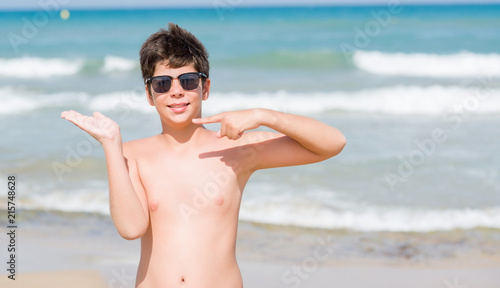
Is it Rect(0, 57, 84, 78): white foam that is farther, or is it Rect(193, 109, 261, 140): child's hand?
Rect(0, 57, 84, 78): white foam

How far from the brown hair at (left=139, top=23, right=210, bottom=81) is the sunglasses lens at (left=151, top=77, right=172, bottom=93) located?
0.07 m

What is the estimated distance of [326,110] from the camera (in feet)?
43.5

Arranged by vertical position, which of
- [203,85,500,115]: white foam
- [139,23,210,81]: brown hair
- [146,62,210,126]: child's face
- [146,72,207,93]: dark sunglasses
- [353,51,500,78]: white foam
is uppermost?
[353,51,500,78]: white foam

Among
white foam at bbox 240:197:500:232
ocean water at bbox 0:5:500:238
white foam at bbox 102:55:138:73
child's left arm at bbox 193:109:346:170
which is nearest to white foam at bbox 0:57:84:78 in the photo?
ocean water at bbox 0:5:500:238

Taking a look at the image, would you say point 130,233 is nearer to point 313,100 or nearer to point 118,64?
point 313,100

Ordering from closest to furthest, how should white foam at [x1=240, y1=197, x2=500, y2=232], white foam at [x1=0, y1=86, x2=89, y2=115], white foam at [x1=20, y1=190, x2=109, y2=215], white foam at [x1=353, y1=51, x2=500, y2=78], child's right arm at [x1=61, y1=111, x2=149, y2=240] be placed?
child's right arm at [x1=61, y1=111, x2=149, y2=240]
white foam at [x1=240, y1=197, x2=500, y2=232]
white foam at [x1=20, y1=190, x2=109, y2=215]
white foam at [x1=0, y1=86, x2=89, y2=115]
white foam at [x1=353, y1=51, x2=500, y2=78]

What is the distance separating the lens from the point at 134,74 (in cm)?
1856

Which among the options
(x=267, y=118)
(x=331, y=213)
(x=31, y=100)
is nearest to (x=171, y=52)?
(x=267, y=118)

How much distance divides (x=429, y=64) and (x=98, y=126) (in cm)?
1773

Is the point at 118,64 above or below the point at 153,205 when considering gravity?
above

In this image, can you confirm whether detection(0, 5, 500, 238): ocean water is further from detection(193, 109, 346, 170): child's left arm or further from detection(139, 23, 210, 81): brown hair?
detection(139, 23, 210, 81): brown hair

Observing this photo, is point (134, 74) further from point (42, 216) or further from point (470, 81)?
point (42, 216)

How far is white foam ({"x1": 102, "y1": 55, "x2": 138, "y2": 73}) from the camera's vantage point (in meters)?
19.4

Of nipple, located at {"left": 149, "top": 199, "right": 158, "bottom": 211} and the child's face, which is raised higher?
the child's face
